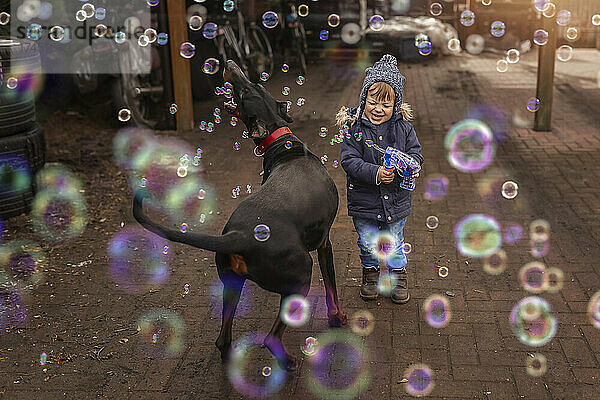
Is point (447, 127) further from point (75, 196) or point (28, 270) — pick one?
point (28, 270)

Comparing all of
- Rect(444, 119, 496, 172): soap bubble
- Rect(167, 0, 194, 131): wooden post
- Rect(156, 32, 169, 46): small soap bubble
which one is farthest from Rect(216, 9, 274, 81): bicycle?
Rect(444, 119, 496, 172): soap bubble

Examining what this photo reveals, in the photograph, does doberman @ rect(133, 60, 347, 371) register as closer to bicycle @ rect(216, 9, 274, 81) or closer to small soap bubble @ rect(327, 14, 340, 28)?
small soap bubble @ rect(327, 14, 340, 28)

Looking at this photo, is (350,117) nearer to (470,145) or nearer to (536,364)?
(536,364)

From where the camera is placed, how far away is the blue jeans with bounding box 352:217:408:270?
4.69 meters

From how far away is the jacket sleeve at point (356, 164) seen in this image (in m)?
4.38

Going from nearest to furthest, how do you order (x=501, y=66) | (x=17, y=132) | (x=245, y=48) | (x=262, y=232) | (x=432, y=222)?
1. (x=262, y=232)
2. (x=432, y=222)
3. (x=17, y=132)
4. (x=245, y=48)
5. (x=501, y=66)

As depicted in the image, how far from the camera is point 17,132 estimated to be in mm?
6688

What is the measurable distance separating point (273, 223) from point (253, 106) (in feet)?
2.63

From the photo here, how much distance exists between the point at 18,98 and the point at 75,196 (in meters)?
1.20

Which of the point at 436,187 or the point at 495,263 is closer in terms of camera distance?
the point at 495,263

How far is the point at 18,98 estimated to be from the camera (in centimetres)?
660

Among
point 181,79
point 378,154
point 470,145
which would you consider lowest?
point 470,145

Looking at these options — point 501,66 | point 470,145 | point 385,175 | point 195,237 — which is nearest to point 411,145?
point 385,175

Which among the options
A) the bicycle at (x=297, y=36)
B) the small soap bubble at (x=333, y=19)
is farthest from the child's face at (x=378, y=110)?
the bicycle at (x=297, y=36)
